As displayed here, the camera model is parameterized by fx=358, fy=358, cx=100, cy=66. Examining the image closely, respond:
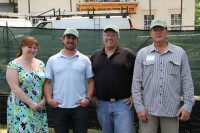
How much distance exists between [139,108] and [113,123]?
1.77ft

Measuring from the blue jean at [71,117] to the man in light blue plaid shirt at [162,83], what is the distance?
71cm

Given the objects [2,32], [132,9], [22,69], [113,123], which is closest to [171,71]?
[113,123]

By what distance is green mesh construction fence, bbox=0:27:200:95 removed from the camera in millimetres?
6594

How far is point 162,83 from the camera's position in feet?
13.3

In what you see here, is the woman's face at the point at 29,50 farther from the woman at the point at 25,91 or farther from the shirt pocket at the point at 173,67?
the shirt pocket at the point at 173,67

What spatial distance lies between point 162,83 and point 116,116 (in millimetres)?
775

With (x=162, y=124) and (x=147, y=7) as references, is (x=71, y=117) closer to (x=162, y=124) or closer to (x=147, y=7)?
(x=162, y=124)

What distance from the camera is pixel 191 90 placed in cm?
408

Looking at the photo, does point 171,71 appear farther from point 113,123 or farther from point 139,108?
point 113,123

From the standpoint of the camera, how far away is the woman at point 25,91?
428 centimetres

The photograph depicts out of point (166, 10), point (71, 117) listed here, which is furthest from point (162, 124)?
point (166, 10)

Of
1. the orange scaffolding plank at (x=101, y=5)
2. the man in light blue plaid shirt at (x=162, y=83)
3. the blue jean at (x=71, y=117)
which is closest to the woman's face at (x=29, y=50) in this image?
the blue jean at (x=71, y=117)

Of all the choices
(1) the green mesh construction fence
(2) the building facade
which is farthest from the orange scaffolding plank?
(1) the green mesh construction fence

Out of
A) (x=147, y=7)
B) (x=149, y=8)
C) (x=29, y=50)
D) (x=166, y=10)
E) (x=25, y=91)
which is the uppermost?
(x=147, y=7)
